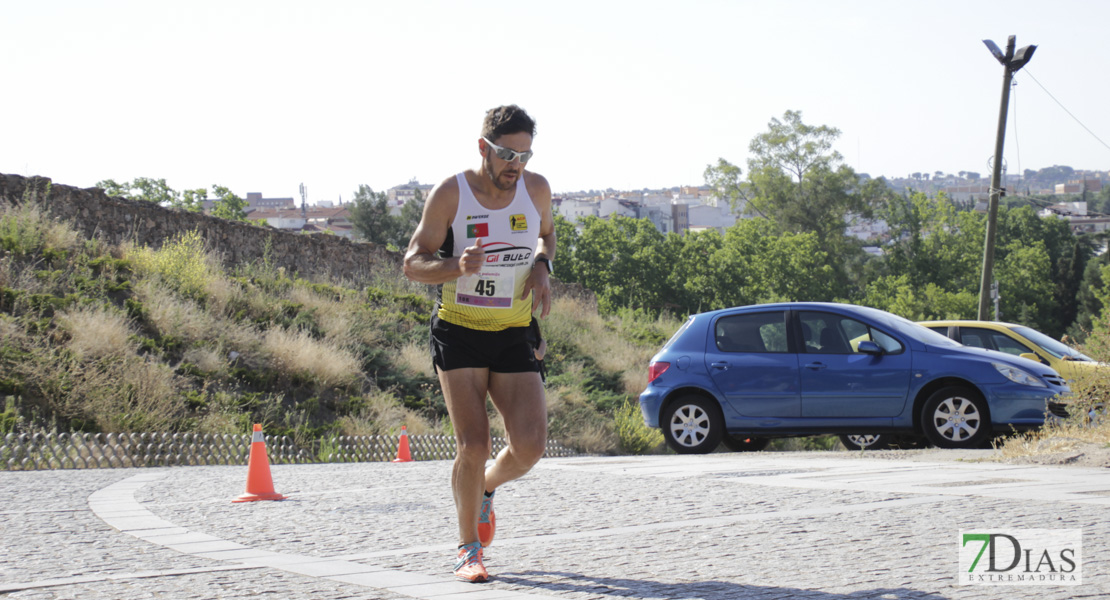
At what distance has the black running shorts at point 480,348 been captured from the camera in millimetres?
4902

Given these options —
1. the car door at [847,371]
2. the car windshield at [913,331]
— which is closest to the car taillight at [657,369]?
the car door at [847,371]

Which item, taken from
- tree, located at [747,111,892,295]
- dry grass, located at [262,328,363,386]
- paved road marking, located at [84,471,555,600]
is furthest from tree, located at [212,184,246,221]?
paved road marking, located at [84,471,555,600]

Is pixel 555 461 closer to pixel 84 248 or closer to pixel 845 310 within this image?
pixel 845 310

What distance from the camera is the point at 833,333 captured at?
41.2ft

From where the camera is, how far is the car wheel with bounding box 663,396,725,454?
12.6m

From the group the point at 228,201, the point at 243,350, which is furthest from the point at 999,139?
the point at 228,201

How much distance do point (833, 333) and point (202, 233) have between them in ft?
53.9

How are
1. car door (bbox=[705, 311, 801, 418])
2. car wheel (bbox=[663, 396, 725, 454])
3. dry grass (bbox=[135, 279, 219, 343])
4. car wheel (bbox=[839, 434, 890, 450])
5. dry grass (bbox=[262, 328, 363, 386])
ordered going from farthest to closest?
1. dry grass (bbox=[262, 328, 363, 386])
2. dry grass (bbox=[135, 279, 219, 343])
3. car wheel (bbox=[839, 434, 890, 450])
4. car wheel (bbox=[663, 396, 725, 454])
5. car door (bbox=[705, 311, 801, 418])

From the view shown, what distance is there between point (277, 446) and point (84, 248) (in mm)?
8113

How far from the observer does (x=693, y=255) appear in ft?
259

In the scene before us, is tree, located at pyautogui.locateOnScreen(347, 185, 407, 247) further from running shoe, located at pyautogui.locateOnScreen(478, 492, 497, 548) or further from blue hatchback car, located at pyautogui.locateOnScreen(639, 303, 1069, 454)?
running shoe, located at pyautogui.locateOnScreen(478, 492, 497, 548)

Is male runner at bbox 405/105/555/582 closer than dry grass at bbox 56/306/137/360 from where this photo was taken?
Yes

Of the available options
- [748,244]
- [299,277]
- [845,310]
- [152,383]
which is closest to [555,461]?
[845,310]

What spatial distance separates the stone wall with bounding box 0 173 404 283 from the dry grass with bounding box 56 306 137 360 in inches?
211
